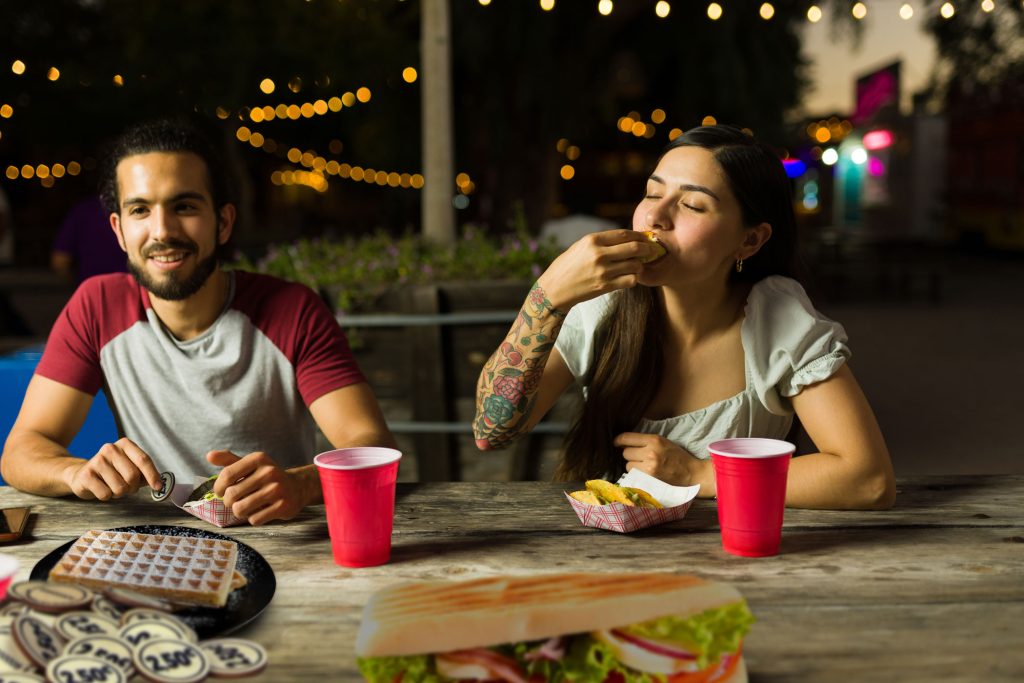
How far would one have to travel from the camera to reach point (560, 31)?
1045 cm

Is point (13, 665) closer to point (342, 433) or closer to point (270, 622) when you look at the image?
point (270, 622)

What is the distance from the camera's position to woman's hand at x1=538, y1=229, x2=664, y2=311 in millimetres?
2055

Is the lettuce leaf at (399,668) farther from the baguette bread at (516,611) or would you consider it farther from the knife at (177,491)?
the knife at (177,491)

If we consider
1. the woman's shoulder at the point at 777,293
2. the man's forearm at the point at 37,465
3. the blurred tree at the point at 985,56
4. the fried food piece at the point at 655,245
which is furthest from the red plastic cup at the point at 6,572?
the blurred tree at the point at 985,56

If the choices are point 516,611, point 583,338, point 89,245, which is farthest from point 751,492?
point 89,245

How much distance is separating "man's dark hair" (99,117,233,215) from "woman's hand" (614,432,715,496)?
4.44 ft

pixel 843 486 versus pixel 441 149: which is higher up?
pixel 441 149

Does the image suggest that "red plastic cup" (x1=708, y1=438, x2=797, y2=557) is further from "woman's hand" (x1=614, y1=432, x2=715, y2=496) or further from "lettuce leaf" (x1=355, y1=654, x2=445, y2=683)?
"lettuce leaf" (x1=355, y1=654, x2=445, y2=683)

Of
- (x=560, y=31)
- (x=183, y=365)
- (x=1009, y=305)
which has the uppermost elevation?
(x=560, y=31)

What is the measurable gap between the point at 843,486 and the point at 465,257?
3228 millimetres

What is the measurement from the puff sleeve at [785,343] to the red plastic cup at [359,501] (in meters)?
1.05

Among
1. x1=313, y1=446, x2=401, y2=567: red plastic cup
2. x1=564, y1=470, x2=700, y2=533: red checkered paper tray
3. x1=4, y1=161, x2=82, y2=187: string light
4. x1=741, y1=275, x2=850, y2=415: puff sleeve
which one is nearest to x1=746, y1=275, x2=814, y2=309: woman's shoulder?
x1=741, y1=275, x2=850, y2=415: puff sleeve

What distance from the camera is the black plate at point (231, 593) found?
1.41 metres

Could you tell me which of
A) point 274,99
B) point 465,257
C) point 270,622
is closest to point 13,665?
point 270,622
